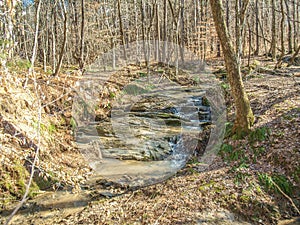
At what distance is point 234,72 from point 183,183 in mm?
3272

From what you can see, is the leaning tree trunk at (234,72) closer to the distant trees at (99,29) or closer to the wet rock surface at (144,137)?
the wet rock surface at (144,137)

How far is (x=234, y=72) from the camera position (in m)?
6.56

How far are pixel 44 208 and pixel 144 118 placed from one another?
23.5 feet

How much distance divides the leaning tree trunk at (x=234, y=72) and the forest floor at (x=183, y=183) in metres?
0.35

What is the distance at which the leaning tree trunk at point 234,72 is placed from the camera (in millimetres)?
6363

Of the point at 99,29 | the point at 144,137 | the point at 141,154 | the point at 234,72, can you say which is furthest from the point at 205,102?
the point at 99,29

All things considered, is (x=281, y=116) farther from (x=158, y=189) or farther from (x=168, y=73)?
(x=168, y=73)

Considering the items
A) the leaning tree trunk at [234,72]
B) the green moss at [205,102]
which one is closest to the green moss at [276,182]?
the leaning tree trunk at [234,72]

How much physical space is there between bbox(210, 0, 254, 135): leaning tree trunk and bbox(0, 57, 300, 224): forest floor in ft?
1.16

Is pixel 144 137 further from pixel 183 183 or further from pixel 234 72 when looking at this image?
pixel 234 72

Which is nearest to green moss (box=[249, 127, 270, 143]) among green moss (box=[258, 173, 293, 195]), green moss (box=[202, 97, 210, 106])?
green moss (box=[258, 173, 293, 195])

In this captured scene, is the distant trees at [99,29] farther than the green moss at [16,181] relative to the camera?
Yes

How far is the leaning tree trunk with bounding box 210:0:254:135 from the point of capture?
636cm

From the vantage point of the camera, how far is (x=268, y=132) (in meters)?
6.52
